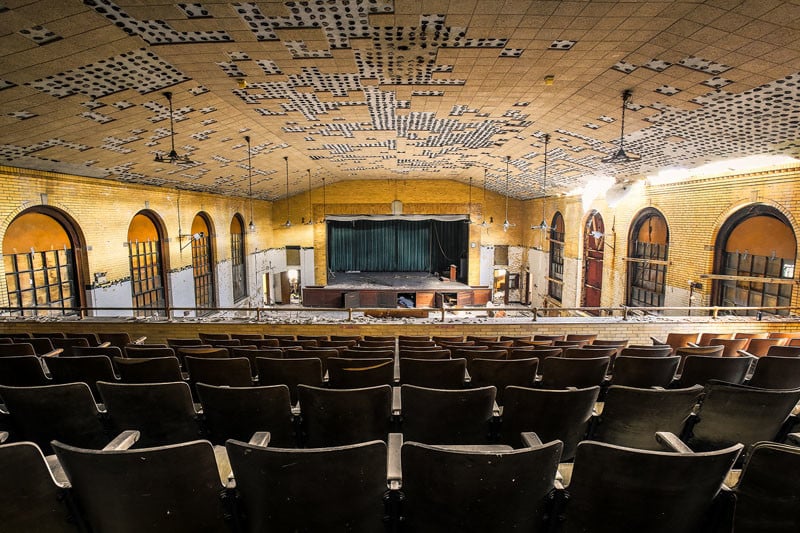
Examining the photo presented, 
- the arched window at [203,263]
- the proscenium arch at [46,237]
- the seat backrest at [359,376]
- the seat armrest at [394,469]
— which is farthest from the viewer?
the arched window at [203,263]

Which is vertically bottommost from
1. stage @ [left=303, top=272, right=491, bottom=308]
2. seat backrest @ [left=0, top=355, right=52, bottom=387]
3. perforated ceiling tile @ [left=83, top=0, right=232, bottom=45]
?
stage @ [left=303, top=272, right=491, bottom=308]

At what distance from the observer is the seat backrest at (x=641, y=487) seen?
5.77ft

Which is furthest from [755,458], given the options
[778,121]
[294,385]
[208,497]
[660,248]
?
[660,248]

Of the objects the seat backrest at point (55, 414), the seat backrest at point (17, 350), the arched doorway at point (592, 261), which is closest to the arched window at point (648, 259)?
the arched doorway at point (592, 261)

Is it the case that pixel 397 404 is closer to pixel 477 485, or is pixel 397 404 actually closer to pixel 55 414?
pixel 477 485

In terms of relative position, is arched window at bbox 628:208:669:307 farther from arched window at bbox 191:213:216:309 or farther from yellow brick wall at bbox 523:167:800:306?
arched window at bbox 191:213:216:309

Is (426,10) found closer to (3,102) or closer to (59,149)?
(3,102)

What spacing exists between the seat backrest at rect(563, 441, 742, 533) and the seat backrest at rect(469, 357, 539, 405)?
1868 millimetres

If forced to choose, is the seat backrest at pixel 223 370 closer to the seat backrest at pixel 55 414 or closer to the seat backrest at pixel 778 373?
the seat backrest at pixel 55 414

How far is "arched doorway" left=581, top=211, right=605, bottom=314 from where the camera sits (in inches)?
587

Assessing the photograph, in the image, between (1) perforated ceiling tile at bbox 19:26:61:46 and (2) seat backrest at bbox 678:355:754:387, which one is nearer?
(2) seat backrest at bbox 678:355:754:387

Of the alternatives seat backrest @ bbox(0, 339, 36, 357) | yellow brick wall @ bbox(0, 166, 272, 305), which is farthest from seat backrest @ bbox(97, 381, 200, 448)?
yellow brick wall @ bbox(0, 166, 272, 305)

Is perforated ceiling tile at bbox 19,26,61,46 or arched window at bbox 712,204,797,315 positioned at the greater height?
perforated ceiling tile at bbox 19,26,61,46

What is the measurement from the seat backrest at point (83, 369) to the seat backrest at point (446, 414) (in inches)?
113
